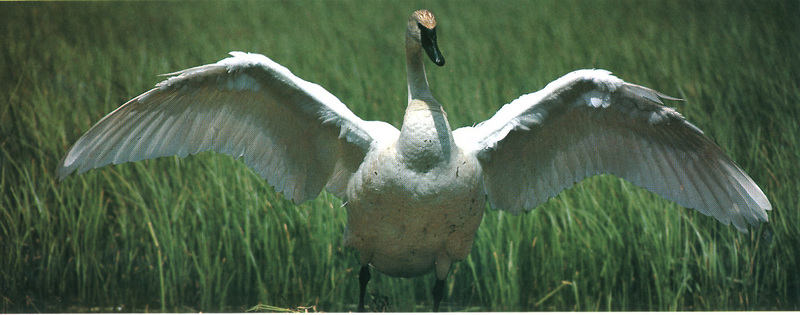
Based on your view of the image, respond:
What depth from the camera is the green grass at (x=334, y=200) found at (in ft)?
10.1

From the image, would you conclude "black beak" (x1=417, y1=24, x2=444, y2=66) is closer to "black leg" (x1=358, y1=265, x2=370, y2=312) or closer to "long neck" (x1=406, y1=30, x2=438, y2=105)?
"long neck" (x1=406, y1=30, x2=438, y2=105)

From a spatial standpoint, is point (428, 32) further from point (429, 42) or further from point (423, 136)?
point (423, 136)

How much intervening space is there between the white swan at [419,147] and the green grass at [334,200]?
0.38 metres

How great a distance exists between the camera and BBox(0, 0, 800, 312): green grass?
10.1ft

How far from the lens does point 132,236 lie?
3234 mm

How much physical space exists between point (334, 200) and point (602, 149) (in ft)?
3.78

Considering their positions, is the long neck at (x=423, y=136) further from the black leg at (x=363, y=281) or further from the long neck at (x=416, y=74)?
the black leg at (x=363, y=281)

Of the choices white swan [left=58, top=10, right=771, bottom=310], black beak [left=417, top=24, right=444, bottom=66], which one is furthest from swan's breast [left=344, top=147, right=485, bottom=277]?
black beak [left=417, top=24, right=444, bottom=66]

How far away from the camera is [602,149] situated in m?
2.82

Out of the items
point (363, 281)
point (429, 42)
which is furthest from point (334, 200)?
point (429, 42)

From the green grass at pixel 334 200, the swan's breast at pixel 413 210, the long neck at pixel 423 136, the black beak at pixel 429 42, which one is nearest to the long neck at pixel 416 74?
the long neck at pixel 423 136

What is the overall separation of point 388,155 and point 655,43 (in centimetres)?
144

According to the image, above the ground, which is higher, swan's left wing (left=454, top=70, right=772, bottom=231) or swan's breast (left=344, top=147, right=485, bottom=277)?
swan's left wing (left=454, top=70, right=772, bottom=231)

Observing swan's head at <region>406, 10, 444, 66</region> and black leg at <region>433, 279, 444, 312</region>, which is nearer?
swan's head at <region>406, 10, 444, 66</region>
